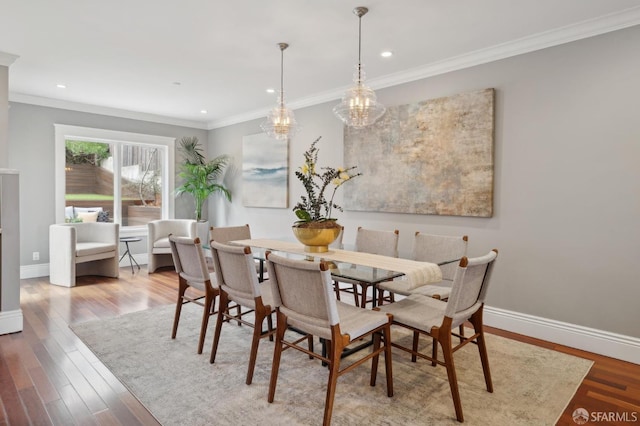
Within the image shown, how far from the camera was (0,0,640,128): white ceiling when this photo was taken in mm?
2746

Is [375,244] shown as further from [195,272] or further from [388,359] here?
[195,272]

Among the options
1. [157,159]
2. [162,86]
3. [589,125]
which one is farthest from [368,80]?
[157,159]

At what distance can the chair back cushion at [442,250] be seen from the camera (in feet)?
9.91

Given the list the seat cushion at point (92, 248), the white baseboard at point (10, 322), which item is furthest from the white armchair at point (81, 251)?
the white baseboard at point (10, 322)

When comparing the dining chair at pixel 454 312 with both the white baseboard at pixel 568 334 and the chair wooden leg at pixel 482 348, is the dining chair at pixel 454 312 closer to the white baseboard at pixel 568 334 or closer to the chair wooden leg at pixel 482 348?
the chair wooden leg at pixel 482 348

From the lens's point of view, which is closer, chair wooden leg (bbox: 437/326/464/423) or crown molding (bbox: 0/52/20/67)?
chair wooden leg (bbox: 437/326/464/423)

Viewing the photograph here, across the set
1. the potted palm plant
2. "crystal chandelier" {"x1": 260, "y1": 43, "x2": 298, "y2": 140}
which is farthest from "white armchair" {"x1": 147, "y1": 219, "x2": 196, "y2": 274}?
"crystal chandelier" {"x1": 260, "y1": 43, "x2": 298, "y2": 140}

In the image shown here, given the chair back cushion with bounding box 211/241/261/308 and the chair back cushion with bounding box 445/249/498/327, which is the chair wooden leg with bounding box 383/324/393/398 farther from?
the chair back cushion with bounding box 211/241/261/308

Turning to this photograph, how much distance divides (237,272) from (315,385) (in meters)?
0.88

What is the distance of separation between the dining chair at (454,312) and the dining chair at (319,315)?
0.58 feet

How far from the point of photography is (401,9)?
2.75m

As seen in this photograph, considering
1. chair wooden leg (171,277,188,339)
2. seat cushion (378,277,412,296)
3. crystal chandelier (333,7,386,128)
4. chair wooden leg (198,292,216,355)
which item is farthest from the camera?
chair wooden leg (171,277,188,339)

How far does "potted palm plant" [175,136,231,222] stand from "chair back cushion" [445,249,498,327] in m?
5.04

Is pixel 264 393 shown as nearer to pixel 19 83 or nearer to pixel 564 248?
pixel 564 248
